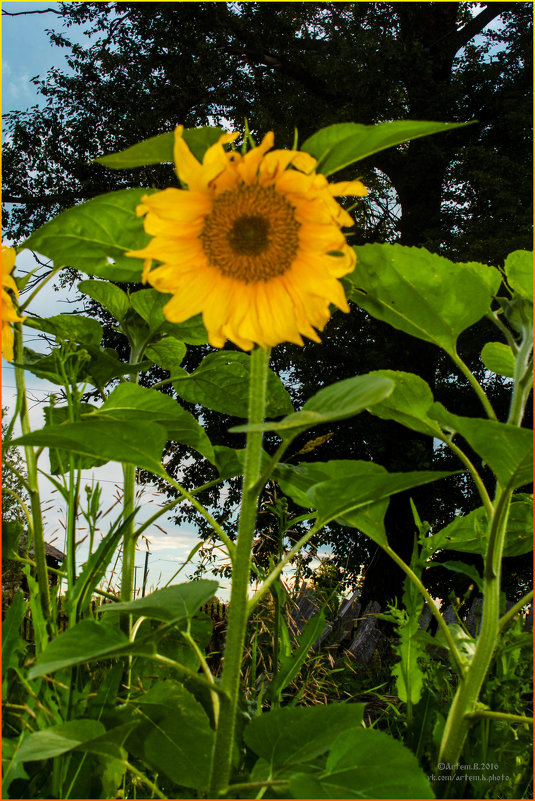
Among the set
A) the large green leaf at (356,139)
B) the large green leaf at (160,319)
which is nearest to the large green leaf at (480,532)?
the large green leaf at (160,319)

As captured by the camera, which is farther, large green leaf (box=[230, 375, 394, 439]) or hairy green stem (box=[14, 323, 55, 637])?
hairy green stem (box=[14, 323, 55, 637])

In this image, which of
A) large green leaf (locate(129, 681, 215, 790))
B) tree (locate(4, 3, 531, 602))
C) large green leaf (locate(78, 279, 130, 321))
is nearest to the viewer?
large green leaf (locate(129, 681, 215, 790))

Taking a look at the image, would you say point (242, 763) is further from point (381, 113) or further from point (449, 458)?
point (381, 113)

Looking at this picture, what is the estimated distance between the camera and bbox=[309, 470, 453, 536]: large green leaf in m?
0.68

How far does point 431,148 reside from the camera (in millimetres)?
7270

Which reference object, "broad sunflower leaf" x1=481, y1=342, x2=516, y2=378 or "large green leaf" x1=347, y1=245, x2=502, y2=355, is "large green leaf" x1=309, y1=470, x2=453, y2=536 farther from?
"broad sunflower leaf" x1=481, y1=342, x2=516, y2=378

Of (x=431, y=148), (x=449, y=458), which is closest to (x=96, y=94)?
(x=431, y=148)

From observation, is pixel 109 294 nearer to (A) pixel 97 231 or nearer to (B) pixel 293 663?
(A) pixel 97 231

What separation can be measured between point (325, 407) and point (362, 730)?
34 cm

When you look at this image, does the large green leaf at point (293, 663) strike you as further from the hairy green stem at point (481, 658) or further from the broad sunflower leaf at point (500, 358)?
the broad sunflower leaf at point (500, 358)

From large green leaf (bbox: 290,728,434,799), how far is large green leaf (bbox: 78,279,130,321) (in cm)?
85

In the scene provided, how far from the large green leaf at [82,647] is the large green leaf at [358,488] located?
0.24m

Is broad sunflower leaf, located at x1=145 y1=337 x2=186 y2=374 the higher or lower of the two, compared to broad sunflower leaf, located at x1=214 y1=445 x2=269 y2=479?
higher


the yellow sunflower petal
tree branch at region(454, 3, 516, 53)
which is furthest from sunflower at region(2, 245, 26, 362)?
tree branch at region(454, 3, 516, 53)
